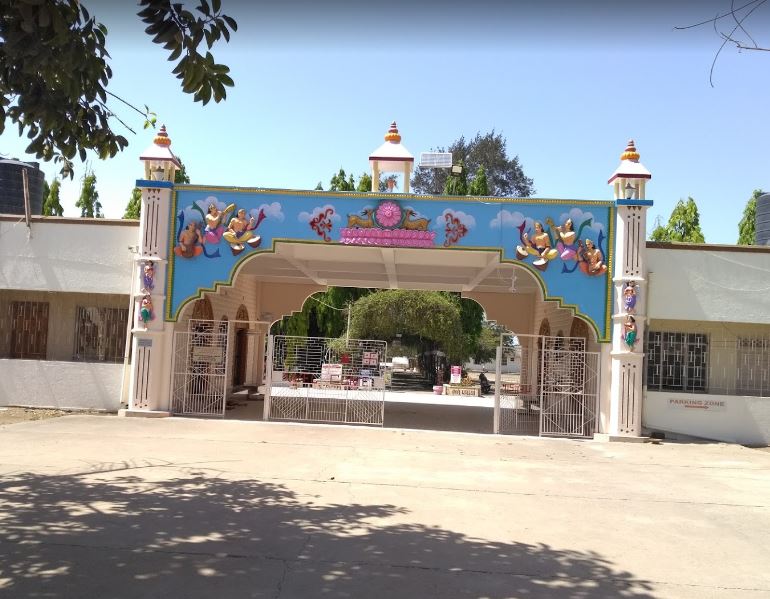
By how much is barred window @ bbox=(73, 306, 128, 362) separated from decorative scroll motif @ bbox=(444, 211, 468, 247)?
304 inches

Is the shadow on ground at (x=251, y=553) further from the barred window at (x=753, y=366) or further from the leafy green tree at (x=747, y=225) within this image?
the leafy green tree at (x=747, y=225)

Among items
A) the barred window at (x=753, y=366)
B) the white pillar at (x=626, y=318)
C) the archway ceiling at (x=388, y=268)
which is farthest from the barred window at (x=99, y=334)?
the barred window at (x=753, y=366)

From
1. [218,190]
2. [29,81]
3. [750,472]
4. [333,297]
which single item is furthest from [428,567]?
[333,297]

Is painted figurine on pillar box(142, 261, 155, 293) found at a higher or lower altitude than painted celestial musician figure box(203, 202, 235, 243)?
lower

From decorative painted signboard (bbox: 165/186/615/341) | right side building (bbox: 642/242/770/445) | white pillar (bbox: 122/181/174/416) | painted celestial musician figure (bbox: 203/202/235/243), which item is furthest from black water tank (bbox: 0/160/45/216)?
right side building (bbox: 642/242/770/445)

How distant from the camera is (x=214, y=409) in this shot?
55.7 feet

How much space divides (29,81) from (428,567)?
515cm

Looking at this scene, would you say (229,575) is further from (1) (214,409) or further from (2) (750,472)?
(1) (214,409)

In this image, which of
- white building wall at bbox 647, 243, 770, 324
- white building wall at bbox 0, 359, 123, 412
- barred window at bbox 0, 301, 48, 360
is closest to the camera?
white building wall at bbox 647, 243, 770, 324

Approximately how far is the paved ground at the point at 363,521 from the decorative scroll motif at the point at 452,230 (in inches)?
180

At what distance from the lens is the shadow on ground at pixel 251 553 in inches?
195

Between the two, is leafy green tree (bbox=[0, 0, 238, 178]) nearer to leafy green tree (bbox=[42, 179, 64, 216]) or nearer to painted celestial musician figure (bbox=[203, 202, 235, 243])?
painted celestial musician figure (bbox=[203, 202, 235, 243])

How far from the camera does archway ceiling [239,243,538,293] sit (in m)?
15.6

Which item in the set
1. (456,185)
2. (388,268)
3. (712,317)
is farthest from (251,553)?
(456,185)
